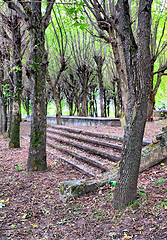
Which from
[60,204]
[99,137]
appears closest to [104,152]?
[99,137]

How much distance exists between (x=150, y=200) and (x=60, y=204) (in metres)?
1.70

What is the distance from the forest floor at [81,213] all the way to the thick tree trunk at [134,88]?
1.14ft

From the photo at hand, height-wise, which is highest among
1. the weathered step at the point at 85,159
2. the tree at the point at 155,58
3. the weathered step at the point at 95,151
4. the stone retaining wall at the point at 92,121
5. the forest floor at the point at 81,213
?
the tree at the point at 155,58

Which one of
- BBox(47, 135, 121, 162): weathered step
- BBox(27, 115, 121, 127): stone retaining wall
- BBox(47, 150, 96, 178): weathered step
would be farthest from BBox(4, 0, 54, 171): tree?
BBox(27, 115, 121, 127): stone retaining wall

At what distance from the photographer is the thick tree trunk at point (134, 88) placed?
259 cm

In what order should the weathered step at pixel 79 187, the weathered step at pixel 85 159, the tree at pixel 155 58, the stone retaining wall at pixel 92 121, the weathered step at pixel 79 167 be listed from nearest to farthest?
the weathered step at pixel 79 187
the weathered step at pixel 79 167
the weathered step at pixel 85 159
the tree at pixel 155 58
the stone retaining wall at pixel 92 121

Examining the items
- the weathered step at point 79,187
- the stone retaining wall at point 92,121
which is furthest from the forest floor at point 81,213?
the stone retaining wall at point 92,121

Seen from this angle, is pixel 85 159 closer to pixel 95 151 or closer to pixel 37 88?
pixel 95 151

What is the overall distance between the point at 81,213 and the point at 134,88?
2.19 m

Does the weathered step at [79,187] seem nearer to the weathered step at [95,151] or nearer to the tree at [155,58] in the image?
the weathered step at [95,151]

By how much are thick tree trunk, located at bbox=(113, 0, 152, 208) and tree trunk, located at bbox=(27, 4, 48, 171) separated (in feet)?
9.51

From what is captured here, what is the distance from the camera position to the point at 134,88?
2.63m

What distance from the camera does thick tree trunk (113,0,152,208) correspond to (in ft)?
8.51

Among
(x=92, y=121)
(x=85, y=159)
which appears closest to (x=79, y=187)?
(x=85, y=159)
